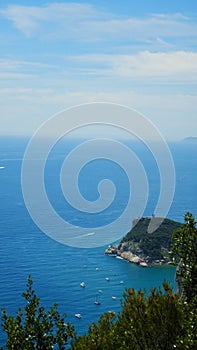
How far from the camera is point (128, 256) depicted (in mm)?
41062

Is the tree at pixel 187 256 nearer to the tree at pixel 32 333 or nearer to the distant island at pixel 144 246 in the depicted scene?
the tree at pixel 32 333

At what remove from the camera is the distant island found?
1599 inches

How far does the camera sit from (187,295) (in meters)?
5.39

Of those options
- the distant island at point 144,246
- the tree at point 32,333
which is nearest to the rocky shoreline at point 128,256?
the distant island at point 144,246

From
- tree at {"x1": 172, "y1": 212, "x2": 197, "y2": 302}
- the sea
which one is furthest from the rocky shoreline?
tree at {"x1": 172, "y1": 212, "x2": 197, "y2": 302}

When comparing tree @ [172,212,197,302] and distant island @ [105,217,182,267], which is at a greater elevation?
distant island @ [105,217,182,267]

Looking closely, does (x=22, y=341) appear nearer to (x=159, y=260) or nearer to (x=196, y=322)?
(x=196, y=322)

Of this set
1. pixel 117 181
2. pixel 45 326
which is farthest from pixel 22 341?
pixel 117 181

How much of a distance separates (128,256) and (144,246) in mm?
2090

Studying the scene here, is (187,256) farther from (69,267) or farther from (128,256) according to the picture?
(128,256)

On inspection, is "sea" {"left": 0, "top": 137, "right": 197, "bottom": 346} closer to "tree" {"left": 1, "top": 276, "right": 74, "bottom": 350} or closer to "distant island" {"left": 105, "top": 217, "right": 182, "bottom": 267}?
"distant island" {"left": 105, "top": 217, "right": 182, "bottom": 267}

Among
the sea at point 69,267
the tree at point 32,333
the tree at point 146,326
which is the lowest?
the tree at point 146,326

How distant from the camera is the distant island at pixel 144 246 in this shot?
133 ft

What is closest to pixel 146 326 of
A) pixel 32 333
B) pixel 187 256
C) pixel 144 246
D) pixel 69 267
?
pixel 187 256
